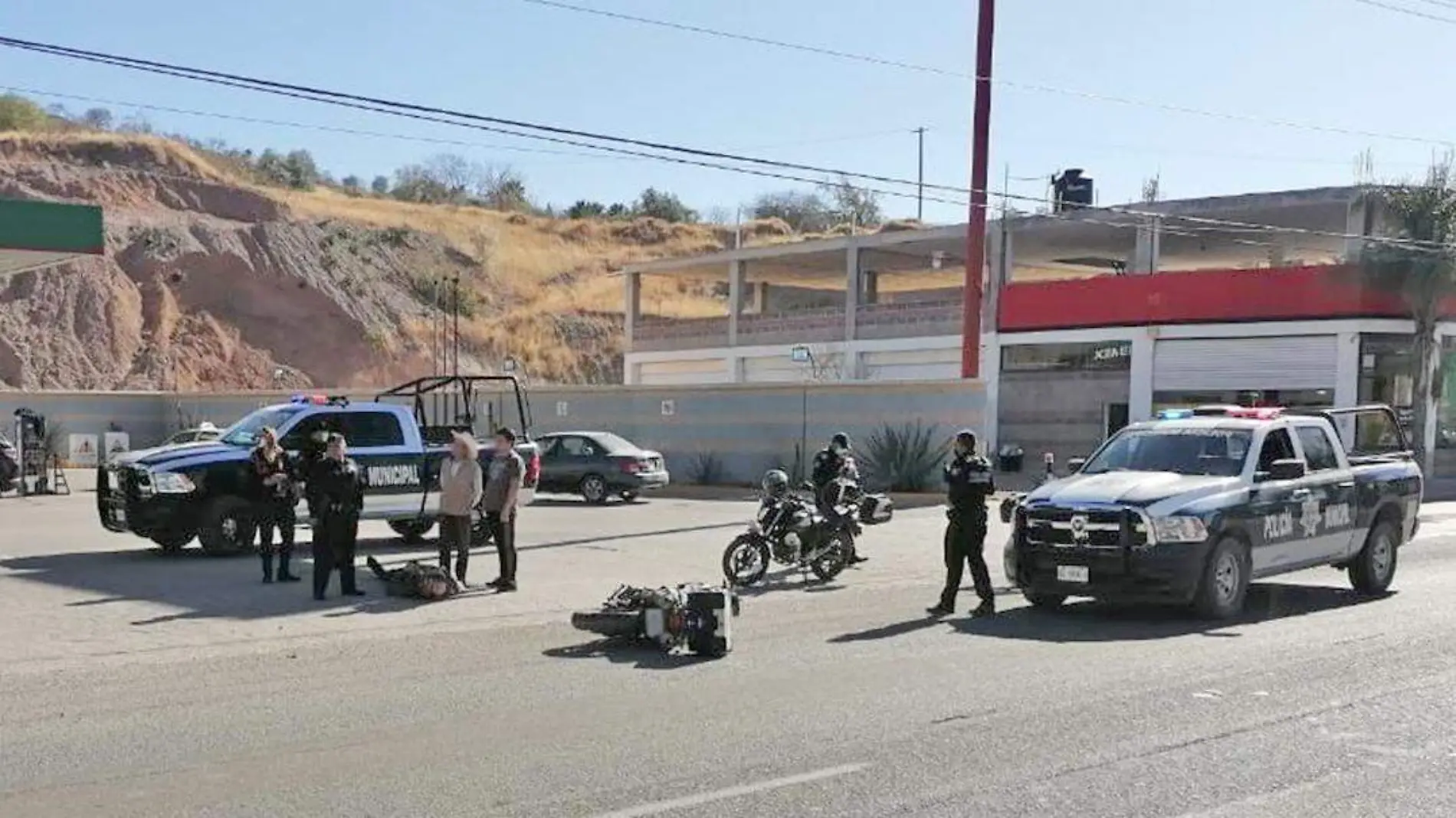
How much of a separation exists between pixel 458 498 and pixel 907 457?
53.2 feet

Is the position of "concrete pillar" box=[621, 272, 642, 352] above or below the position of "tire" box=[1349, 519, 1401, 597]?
above

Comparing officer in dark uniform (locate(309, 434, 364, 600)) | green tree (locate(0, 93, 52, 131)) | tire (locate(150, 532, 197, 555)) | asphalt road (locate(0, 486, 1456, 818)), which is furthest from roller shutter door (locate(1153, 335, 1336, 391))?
green tree (locate(0, 93, 52, 131))

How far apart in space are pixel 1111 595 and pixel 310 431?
10671 millimetres

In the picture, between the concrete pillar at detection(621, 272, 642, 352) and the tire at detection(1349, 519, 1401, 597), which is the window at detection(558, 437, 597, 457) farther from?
the concrete pillar at detection(621, 272, 642, 352)

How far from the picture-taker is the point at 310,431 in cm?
1836

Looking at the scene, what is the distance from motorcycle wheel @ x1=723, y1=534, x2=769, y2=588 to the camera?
1534cm

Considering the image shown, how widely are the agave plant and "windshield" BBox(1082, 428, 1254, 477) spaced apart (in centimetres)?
1514

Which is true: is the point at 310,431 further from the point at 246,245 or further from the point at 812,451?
the point at 246,245

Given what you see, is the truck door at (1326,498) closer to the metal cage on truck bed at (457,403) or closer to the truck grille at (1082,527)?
the truck grille at (1082,527)

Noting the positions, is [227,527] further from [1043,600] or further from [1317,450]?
[1317,450]

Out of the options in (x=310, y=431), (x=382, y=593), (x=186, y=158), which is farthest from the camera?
(x=186, y=158)

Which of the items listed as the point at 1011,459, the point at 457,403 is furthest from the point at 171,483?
the point at 1011,459

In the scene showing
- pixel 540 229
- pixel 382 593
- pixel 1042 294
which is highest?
pixel 540 229

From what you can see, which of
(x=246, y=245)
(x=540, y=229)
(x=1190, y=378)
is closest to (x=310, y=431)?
(x=1190, y=378)
